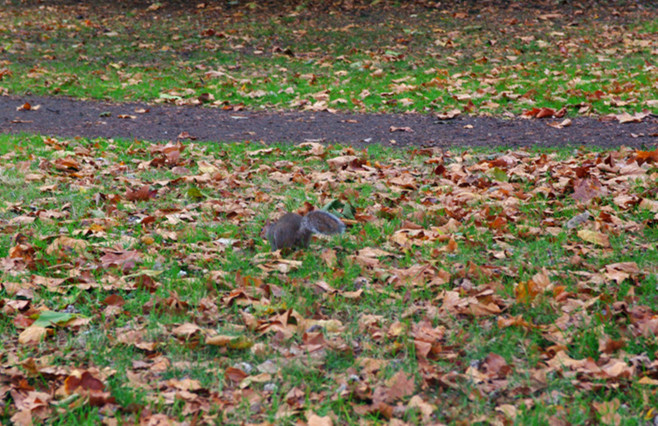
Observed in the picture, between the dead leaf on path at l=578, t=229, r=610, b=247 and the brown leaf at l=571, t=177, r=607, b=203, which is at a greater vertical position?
the dead leaf on path at l=578, t=229, r=610, b=247

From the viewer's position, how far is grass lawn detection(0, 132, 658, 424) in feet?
8.36

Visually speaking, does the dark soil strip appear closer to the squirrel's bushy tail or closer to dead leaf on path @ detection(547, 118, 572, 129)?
dead leaf on path @ detection(547, 118, 572, 129)

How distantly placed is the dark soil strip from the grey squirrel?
3.19 m

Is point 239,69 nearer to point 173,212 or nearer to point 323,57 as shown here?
point 323,57

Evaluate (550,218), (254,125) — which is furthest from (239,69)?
(550,218)

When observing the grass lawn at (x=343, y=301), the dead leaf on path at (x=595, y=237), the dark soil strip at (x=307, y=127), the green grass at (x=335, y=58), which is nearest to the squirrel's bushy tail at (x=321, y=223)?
the grass lawn at (x=343, y=301)

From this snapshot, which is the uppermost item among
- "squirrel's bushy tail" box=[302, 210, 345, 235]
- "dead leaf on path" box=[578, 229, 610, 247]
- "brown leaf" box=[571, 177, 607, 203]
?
"squirrel's bushy tail" box=[302, 210, 345, 235]

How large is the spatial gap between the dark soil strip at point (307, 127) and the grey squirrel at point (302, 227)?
3.19m

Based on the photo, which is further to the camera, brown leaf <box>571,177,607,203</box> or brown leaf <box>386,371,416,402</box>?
brown leaf <box>571,177,607,203</box>

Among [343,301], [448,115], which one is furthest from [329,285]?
[448,115]

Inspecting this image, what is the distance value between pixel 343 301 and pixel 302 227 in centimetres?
64

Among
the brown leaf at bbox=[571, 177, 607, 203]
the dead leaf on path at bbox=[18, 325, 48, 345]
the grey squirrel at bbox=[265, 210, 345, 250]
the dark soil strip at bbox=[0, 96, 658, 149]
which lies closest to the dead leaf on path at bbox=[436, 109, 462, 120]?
the dark soil strip at bbox=[0, 96, 658, 149]

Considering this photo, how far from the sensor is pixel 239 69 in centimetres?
1108

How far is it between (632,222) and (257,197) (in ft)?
8.42
